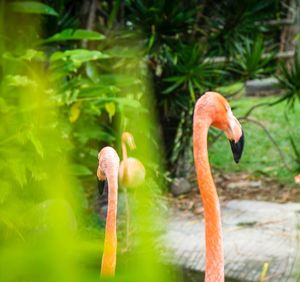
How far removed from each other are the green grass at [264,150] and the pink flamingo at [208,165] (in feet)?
10.4

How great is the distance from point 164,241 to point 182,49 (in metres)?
3.44

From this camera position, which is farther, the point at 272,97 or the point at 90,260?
the point at 272,97

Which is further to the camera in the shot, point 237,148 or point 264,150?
point 264,150

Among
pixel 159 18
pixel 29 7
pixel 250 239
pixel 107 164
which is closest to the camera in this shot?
pixel 107 164

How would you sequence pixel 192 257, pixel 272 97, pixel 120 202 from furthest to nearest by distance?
pixel 272 97
pixel 120 202
pixel 192 257

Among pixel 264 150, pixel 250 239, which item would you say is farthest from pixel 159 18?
pixel 264 150

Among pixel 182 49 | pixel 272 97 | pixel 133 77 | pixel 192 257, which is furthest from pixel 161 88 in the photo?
pixel 272 97

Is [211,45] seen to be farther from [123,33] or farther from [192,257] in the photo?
[192,257]

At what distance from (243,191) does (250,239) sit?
1.15m

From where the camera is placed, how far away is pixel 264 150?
5.75m

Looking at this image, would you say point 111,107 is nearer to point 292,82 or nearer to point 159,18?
point 159,18

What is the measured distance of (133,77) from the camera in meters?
3.37

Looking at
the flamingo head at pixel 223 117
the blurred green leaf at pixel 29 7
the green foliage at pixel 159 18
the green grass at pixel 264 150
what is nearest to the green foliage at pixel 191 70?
the green foliage at pixel 159 18

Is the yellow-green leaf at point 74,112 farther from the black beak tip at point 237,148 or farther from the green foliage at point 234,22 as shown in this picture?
the black beak tip at point 237,148
